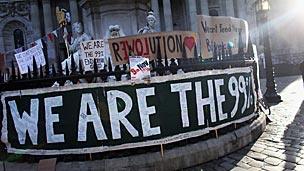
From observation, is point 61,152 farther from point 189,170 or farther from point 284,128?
point 284,128

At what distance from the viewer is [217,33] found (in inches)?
292

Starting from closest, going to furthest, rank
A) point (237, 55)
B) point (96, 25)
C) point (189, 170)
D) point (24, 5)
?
point (189, 170), point (237, 55), point (96, 25), point (24, 5)

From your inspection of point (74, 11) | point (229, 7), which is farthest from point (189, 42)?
point (229, 7)

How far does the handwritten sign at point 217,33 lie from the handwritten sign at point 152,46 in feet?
1.75

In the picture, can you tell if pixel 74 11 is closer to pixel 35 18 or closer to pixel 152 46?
pixel 35 18

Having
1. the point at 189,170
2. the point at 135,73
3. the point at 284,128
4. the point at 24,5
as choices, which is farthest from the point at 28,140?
the point at 24,5

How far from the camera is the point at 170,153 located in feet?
18.9

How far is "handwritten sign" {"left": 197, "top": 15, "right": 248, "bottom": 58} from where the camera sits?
23.2ft

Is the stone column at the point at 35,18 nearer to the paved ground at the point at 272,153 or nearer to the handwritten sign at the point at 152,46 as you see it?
the paved ground at the point at 272,153

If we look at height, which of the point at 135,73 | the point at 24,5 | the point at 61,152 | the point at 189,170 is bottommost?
the point at 189,170

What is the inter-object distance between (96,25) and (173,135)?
4.92 metres

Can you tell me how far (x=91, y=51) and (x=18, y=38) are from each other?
48307 millimetres

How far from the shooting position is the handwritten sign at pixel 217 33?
708 cm

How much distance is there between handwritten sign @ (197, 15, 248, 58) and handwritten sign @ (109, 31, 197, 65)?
0.53m
